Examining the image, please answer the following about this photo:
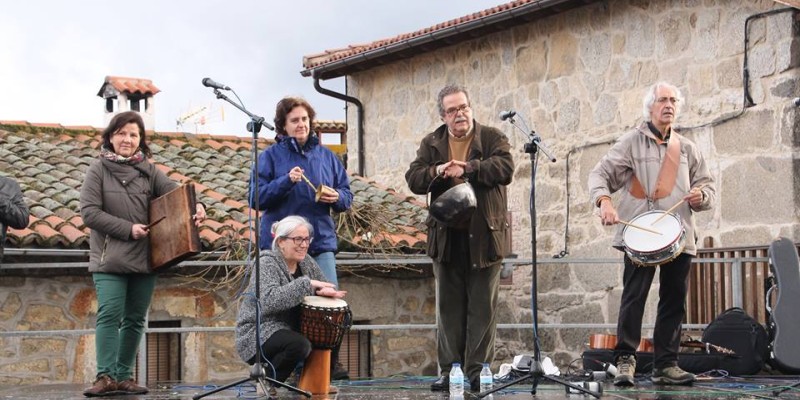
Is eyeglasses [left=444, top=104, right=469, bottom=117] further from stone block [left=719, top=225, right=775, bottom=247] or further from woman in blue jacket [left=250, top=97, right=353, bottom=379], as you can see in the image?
stone block [left=719, top=225, right=775, bottom=247]

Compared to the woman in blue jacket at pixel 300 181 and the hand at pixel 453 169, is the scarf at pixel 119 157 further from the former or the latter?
the hand at pixel 453 169

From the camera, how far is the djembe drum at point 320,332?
6859 millimetres

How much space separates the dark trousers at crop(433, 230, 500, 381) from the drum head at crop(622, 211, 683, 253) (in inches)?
28.9

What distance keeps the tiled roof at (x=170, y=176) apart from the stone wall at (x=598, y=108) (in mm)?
1164

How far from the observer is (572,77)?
11.9 m

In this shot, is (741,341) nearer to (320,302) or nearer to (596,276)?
(320,302)

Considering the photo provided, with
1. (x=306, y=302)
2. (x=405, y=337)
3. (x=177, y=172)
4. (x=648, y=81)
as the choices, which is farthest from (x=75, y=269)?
(x=648, y=81)

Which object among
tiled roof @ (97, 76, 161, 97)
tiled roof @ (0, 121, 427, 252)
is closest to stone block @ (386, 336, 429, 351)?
tiled roof @ (0, 121, 427, 252)

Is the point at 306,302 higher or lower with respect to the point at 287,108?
lower

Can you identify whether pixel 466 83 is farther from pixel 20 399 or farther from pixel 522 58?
pixel 20 399

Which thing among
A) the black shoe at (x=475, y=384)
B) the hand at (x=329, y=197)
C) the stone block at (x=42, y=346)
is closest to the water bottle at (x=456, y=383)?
the black shoe at (x=475, y=384)

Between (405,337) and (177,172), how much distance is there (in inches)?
108

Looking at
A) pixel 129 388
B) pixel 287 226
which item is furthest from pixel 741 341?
pixel 129 388

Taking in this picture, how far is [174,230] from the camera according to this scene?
7.04 metres
